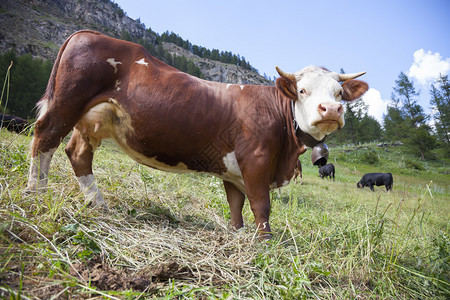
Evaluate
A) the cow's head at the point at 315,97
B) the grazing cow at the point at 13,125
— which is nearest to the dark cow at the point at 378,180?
the cow's head at the point at 315,97

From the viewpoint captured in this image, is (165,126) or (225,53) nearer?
(165,126)

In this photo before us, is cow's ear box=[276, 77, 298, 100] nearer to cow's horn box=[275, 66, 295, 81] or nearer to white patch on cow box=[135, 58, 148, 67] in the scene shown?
cow's horn box=[275, 66, 295, 81]

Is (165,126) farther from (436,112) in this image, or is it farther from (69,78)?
(436,112)

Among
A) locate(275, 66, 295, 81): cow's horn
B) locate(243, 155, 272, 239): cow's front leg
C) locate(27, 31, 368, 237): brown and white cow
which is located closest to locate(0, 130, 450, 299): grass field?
locate(243, 155, 272, 239): cow's front leg

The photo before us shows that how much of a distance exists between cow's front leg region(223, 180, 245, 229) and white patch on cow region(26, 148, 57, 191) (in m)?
2.07

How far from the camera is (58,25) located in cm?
9275

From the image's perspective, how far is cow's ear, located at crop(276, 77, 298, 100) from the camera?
9.41ft

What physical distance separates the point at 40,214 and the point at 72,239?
0.43m

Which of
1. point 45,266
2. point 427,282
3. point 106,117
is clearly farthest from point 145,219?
point 427,282

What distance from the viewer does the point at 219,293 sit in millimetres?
1703

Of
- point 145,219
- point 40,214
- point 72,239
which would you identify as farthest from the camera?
point 145,219

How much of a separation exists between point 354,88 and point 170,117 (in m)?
2.39

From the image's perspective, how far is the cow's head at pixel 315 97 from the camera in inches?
101

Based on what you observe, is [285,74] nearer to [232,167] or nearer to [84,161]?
[232,167]
